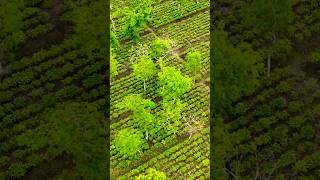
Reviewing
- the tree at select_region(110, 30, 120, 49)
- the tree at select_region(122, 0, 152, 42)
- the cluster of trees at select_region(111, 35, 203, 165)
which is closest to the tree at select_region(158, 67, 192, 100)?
the cluster of trees at select_region(111, 35, 203, 165)

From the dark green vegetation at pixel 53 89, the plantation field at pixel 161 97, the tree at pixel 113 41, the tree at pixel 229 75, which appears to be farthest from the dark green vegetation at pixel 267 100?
the tree at pixel 113 41

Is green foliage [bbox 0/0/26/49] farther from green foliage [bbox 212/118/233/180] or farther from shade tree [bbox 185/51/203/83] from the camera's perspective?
green foliage [bbox 212/118/233/180]

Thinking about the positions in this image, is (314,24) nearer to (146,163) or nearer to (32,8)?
(146,163)

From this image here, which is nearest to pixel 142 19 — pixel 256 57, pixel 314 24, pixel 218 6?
pixel 218 6

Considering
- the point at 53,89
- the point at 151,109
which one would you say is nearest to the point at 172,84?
the point at 151,109

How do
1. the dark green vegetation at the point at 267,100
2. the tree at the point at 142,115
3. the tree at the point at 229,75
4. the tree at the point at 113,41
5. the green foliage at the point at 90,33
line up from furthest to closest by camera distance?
the tree at the point at 113,41 < the green foliage at the point at 90,33 < the tree at the point at 142,115 < the tree at the point at 229,75 < the dark green vegetation at the point at 267,100

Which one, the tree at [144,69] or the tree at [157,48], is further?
the tree at [157,48]

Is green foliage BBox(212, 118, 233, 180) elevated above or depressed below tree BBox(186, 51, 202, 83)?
below

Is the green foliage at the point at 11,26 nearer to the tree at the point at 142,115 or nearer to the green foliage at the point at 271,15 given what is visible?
the tree at the point at 142,115
